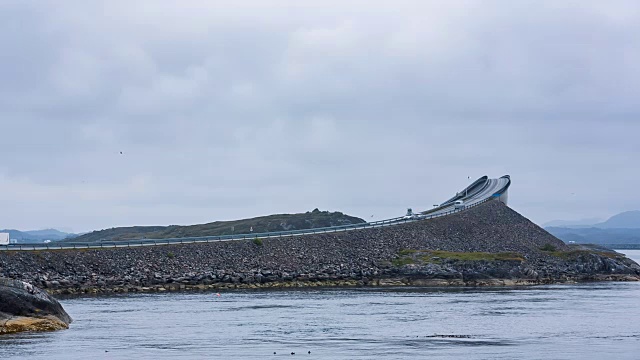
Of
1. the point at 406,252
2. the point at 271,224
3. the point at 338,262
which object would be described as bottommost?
the point at 338,262

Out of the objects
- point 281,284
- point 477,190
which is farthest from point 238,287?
point 477,190

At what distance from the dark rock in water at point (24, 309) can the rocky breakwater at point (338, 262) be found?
2588 centimetres

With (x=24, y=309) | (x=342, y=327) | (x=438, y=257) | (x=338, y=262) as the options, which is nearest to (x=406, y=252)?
(x=438, y=257)

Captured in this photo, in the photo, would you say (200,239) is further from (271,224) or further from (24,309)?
(271,224)

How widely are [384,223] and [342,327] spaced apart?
A: 66.7 meters

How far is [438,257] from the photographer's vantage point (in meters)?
103

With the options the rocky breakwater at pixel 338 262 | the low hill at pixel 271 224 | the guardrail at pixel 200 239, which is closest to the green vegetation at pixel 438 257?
the rocky breakwater at pixel 338 262

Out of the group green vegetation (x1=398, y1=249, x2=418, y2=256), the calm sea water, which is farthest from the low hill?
the calm sea water

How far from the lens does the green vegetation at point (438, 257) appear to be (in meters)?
102

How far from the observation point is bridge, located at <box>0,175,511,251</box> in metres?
Answer: 89.6

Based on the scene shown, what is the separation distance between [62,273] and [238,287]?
16190mm

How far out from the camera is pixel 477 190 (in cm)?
16462

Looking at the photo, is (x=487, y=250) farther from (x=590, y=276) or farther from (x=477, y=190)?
(x=477, y=190)

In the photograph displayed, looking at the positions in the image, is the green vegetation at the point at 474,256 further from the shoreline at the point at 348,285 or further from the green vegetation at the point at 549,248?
the green vegetation at the point at 549,248
